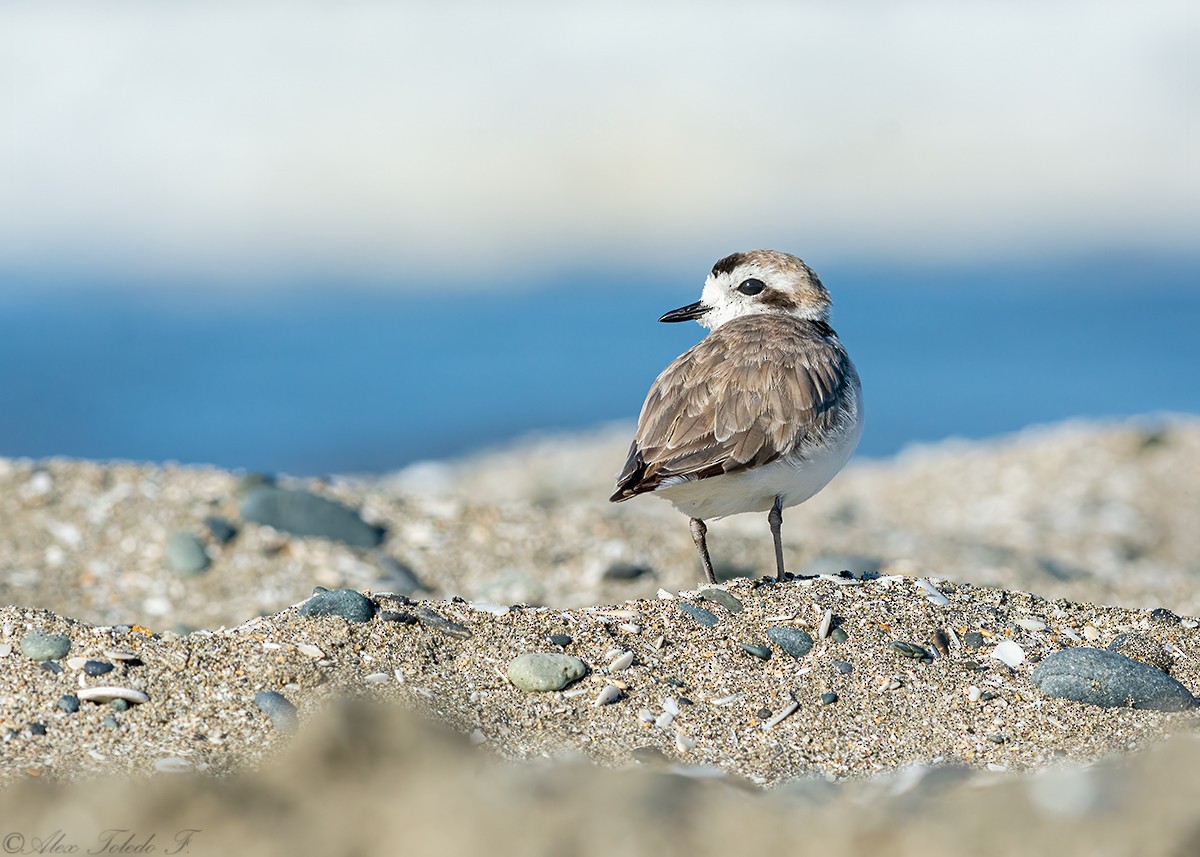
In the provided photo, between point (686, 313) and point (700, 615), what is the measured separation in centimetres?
220

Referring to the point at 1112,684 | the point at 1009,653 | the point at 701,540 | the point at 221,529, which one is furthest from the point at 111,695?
the point at 221,529

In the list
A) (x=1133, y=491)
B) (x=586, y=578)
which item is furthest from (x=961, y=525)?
(x=586, y=578)

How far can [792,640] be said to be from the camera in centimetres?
509

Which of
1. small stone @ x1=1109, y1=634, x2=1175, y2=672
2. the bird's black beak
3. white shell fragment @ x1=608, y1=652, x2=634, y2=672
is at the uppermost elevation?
the bird's black beak

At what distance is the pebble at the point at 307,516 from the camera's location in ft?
30.0

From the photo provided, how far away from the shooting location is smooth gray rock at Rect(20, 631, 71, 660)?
4.65 metres

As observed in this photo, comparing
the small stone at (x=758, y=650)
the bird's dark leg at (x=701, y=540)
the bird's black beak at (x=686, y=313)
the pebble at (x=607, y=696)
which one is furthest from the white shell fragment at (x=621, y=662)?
the bird's black beak at (x=686, y=313)

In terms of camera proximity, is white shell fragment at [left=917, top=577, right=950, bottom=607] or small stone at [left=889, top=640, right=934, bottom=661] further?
white shell fragment at [left=917, top=577, right=950, bottom=607]

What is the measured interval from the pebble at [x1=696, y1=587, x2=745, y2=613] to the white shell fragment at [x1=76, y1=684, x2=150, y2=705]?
7.65 feet


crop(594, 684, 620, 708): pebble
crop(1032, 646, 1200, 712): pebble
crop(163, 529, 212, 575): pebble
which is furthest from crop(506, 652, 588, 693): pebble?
crop(163, 529, 212, 575): pebble

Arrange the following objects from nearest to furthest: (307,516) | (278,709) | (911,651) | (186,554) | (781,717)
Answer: (278,709) < (781,717) < (911,651) < (186,554) < (307,516)

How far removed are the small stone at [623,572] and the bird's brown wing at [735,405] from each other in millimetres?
2970

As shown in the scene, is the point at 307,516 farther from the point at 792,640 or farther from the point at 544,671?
the point at 792,640

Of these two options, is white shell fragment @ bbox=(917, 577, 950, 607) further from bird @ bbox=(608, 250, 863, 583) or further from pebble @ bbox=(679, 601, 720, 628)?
pebble @ bbox=(679, 601, 720, 628)
